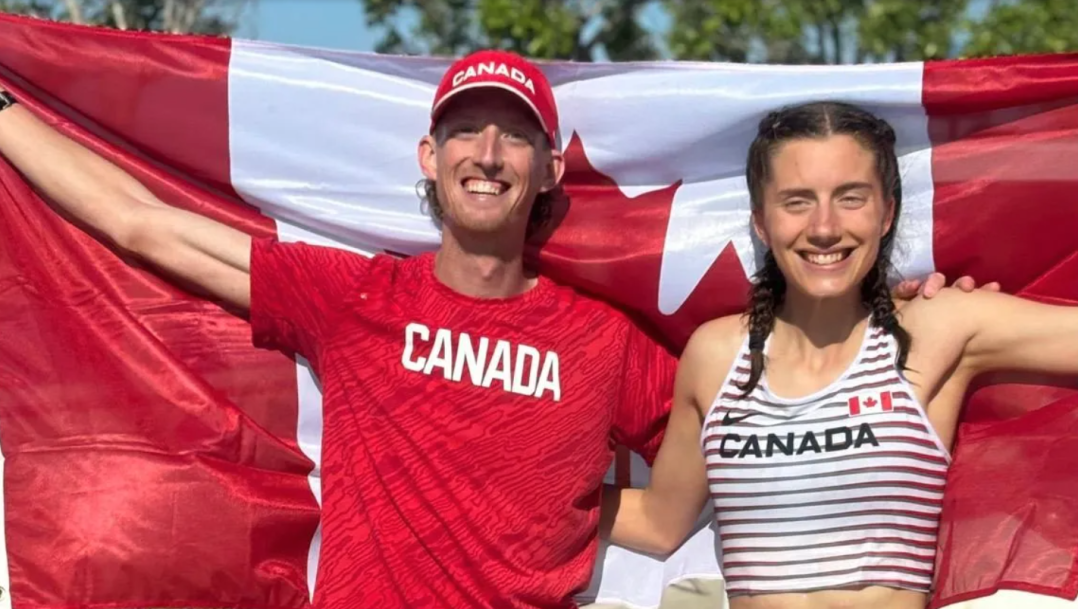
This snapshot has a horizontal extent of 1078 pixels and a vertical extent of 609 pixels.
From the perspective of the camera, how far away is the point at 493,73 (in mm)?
3449

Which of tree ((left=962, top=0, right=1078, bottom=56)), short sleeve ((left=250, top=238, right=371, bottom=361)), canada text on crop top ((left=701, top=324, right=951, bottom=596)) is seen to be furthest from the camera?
tree ((left=962, top=0, right=1078, bottom=56))

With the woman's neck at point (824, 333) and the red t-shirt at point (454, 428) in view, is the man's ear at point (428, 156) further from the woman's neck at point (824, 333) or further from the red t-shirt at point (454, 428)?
the woman's neck at point (824, 333)

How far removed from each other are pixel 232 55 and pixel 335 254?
74 centimetres

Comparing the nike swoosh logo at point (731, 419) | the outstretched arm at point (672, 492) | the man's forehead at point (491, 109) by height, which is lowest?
the outstretched arm at point (672, 492)

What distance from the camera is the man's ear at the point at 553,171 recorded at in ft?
11.9

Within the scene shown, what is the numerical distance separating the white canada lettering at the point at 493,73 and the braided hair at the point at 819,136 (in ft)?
2.06

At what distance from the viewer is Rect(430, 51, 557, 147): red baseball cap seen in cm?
344

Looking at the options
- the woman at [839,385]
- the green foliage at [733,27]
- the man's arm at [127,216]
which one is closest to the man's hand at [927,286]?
the woman at [839,385]

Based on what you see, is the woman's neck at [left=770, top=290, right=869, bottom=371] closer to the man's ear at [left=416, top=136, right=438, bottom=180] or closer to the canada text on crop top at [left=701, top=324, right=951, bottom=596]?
the canada text on crop top at [left=701, top=324, right=951, bottom=596]

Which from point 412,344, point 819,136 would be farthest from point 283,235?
point 819,136

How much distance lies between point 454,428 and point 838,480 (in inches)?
37.8

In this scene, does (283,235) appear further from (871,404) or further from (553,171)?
(871,404)

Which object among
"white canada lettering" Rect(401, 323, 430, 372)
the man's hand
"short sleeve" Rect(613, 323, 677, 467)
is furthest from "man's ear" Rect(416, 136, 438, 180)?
the man's hand

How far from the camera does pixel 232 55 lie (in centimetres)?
383
